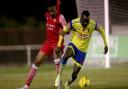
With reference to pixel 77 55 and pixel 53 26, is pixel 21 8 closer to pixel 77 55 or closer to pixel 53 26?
pixel 53 26

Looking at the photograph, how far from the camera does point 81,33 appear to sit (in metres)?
19.6

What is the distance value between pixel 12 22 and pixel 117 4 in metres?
22.8

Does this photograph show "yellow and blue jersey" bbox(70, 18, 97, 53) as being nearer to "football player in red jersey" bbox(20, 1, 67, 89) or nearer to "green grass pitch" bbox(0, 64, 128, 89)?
"football player in red jersey" bbox(20, 1, 67, 89)

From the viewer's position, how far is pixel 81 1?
2961cm

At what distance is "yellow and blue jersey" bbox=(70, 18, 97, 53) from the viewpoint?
19.6 metres

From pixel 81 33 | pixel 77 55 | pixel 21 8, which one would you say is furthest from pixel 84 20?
pixel 21 8

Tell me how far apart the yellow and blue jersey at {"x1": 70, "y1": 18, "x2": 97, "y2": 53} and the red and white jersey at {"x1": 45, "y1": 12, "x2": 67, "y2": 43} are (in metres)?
0.61

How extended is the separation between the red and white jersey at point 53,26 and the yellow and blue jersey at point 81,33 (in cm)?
61

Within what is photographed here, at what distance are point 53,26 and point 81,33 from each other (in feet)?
3.53

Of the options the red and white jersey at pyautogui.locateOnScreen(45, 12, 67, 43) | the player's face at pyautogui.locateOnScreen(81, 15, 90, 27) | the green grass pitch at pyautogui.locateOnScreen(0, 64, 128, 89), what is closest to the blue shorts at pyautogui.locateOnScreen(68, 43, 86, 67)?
the player's face at pyautogui.locateOnScreen(81, 15, 90, 27)

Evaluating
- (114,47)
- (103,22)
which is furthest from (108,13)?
(114,47)

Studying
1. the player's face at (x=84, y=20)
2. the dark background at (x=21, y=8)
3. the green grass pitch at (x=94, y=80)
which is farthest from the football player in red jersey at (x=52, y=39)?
the dark background at (x=21, y=8)

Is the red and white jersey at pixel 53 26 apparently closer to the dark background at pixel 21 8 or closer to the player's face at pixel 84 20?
the player's face at pixel 84 20

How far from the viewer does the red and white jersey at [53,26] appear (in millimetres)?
20250
